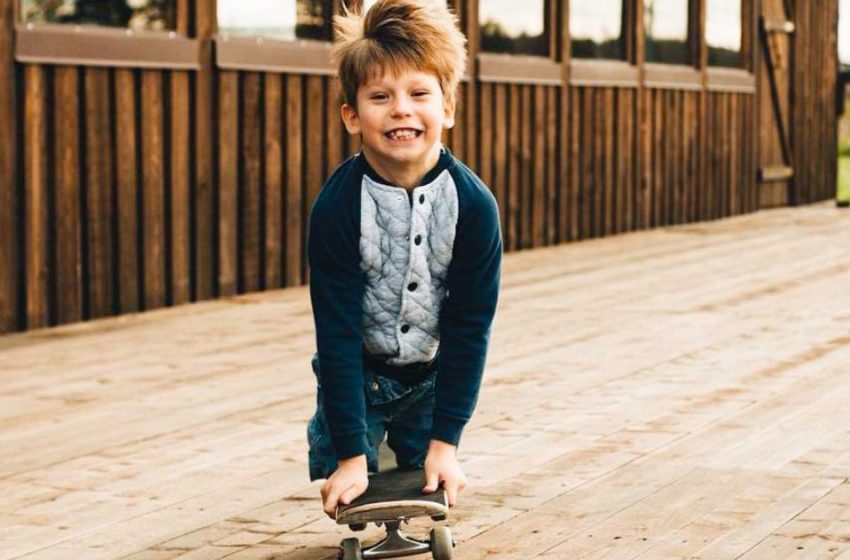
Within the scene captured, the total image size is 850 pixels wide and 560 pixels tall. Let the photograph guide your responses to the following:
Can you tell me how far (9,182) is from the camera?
23.1 ft

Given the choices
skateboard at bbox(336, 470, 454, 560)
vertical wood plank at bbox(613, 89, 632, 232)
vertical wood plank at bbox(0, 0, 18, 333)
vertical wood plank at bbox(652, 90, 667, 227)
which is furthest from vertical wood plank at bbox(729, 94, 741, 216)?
skateboard at bbox(336, 470, 454, 560)

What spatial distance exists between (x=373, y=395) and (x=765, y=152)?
1361 centimetres

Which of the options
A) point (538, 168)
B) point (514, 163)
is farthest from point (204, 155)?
point (538, 168)

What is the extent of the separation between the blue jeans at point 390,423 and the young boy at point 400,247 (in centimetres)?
2

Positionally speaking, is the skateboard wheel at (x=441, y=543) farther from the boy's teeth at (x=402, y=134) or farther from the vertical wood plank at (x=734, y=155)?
the vertical wood plank at (x=734, y=155)

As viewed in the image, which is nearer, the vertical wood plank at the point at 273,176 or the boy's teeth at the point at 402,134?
the boy's teeth at the point at 402,134

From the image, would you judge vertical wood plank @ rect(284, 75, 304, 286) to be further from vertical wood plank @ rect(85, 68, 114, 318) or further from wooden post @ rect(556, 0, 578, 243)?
wooden post @ rect(556, 0, 578, 243)

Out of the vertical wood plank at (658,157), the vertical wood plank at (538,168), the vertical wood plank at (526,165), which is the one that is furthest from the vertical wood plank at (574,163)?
the vertical wood plank at (658,157)

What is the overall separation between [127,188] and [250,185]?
97 centimetres

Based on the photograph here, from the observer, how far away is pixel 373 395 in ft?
11.0

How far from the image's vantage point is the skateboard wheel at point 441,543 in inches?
131

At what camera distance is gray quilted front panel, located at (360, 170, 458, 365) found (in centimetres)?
322

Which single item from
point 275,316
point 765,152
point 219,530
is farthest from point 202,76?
point 765,152

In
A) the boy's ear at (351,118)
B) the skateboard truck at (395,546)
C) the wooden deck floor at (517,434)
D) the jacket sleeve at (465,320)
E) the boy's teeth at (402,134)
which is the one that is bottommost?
the wooden deck floor at (517,434)
